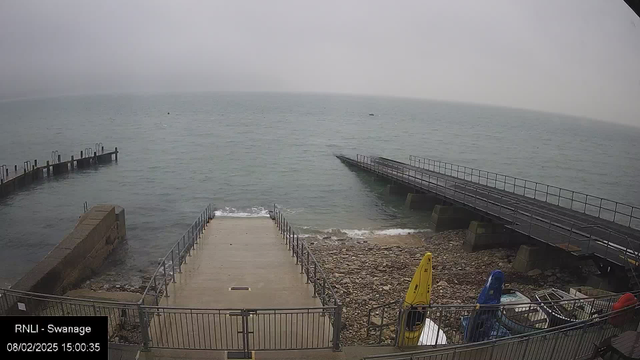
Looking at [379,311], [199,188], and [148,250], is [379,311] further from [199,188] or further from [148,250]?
[199,188]

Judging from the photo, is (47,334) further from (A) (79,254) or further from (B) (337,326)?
(A) (79,254)

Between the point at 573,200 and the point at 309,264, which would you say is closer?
the point at 309,264

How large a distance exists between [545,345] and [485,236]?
1426cm

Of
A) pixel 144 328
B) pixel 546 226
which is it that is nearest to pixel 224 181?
pixel 546 226

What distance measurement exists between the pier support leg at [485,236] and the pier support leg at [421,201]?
377 inches

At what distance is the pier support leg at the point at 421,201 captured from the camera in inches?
1214

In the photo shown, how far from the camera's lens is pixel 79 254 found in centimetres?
1716

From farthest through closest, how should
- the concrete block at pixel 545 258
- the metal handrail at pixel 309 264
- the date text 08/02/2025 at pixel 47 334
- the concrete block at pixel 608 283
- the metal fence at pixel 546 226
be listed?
1. the concrete block at pixel 545 258
2. the metal fence at pixel 546 226
3. the concrete block at pixel 608 283
4. the metal handrail at pixel 309 264
5. the date text 08/02/2025 at pixel 47 334

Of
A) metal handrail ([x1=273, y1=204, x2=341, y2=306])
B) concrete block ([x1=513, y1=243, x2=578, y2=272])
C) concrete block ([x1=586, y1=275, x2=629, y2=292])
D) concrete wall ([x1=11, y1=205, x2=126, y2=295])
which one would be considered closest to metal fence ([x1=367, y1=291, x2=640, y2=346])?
metal handrail ([x1=273, y1=204, x2=341, y2=306])

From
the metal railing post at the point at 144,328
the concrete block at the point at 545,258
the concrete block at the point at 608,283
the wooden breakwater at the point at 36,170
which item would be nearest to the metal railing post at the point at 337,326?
the metal railing post at the point at 144,328

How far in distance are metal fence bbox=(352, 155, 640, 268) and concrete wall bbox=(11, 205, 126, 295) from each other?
19152 millimetres

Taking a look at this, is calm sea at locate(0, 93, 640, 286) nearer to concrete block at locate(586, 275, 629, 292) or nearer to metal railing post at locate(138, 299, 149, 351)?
concrete block at locate(586, 275, 629, 292)

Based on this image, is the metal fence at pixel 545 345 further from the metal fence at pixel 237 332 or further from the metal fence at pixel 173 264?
the metal fence at pixel 173 264

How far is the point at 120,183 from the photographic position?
138ft
